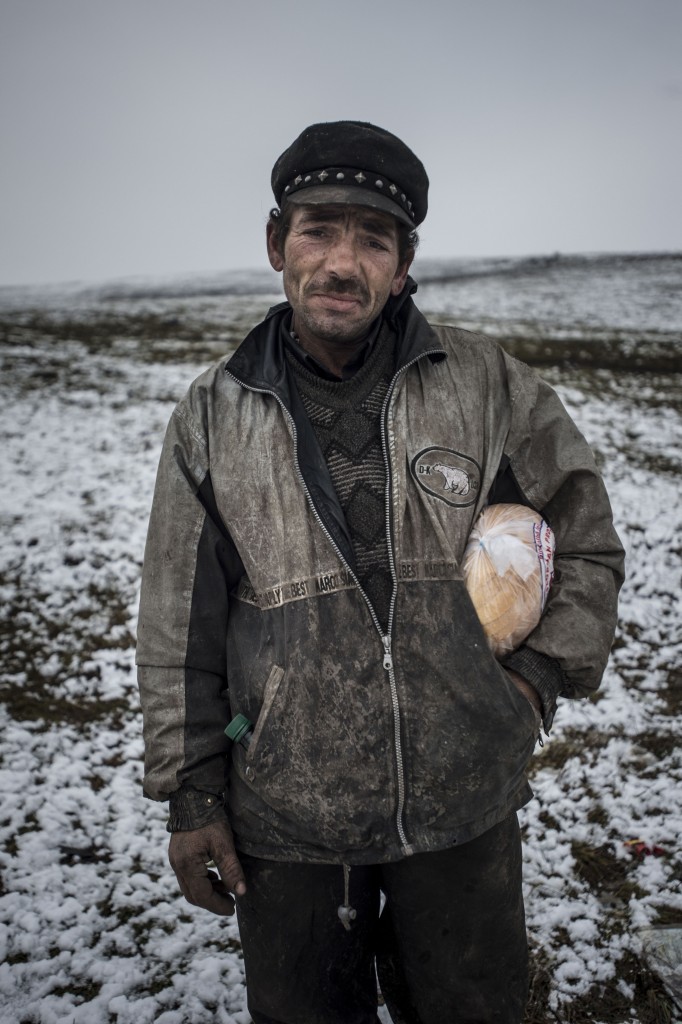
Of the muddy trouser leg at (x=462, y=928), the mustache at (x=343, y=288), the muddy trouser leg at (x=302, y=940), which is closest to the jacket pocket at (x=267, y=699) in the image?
the muddy trouser leg at (x=302, y=940)

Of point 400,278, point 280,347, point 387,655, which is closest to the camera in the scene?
point 387,655

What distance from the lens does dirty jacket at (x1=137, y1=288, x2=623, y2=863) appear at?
1.73 meters

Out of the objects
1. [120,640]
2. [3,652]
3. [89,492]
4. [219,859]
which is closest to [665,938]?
[219,859]

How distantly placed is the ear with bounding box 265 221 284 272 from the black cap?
18cm

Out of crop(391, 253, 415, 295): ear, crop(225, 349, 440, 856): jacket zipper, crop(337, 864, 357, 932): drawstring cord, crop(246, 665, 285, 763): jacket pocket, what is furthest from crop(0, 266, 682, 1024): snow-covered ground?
crop(391, 253, 415, 295): ear

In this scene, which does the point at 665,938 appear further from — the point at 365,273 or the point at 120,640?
the point at 120,640

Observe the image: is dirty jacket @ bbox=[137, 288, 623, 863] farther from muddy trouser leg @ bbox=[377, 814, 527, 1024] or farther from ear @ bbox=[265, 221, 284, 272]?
ear @ bbox=[265, 221, 284, 272]

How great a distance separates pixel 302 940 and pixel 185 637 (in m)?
0.92

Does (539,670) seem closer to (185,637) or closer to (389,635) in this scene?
(389,635)

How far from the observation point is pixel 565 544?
191cm

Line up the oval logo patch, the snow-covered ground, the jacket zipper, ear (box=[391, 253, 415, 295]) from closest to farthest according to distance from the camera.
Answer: the jacket zipper → the oval logo patch → ear (box=[391, 253, 415, 295]) → the snow-covered ground

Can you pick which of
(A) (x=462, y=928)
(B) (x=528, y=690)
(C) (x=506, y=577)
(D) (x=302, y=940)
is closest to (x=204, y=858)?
(D) (x=302, y=940)

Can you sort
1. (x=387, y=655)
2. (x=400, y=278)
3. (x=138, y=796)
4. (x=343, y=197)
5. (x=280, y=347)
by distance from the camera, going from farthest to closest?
1. (x=138, y=796)
2. (x=400, y=278)
3. (x=280, y=347)
4. (x=343, y=197)
5. (x=387, y=655)

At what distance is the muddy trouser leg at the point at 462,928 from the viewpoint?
1854mm
